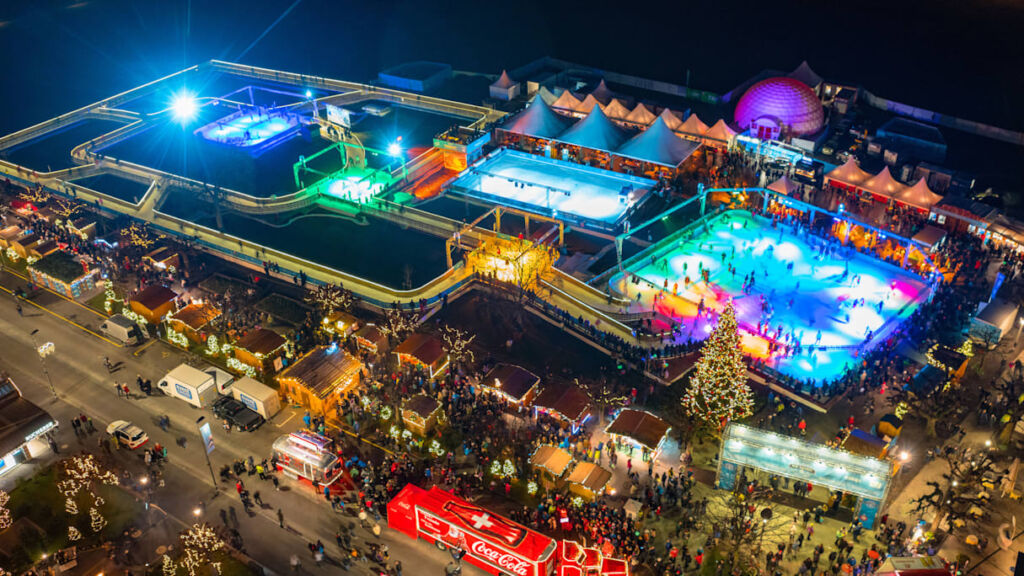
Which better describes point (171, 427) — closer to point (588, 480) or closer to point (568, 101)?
point (588, 480)

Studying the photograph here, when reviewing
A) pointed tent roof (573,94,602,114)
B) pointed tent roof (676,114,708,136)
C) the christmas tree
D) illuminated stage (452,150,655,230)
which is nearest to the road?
the christmas tree

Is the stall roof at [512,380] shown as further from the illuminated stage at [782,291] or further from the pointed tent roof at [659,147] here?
the pointed tent roof at [659,147]

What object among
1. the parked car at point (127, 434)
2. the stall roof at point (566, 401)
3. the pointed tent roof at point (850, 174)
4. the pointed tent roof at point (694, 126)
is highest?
the pointed tent roof at point (694, 126)

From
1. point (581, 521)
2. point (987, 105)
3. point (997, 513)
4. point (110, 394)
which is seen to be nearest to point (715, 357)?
point (581, 521)

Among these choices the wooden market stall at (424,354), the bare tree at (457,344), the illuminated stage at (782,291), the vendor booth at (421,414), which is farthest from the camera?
the illuminated stage at (782,291)

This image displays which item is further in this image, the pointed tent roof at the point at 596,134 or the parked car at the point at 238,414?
the pointed tent roof at the point at 596,134

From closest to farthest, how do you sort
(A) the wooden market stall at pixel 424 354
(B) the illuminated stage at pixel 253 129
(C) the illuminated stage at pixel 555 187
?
(A) the wooden market stall at pixel 424 354 → (C) the illuminated stage at pixel 555 187 → (B) the illuminated stage at pixel 253 129

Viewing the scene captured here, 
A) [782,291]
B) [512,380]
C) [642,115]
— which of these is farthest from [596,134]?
[512,380]

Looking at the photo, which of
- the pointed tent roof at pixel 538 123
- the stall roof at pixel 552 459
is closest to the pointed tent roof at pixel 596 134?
the pointed tent roof at pixel 538 123
